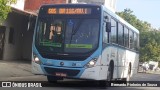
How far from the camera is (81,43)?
46.3ft

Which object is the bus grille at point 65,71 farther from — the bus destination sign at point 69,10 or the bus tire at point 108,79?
the bus destination sign at point 69,10

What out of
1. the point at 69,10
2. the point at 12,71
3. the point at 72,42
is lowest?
the point at 12,71

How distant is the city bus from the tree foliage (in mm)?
60946

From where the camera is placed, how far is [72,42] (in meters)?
14.1

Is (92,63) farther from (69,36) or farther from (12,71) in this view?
(12,71)

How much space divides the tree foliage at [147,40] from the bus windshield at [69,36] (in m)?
61.2

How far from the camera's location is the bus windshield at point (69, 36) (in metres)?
14.1

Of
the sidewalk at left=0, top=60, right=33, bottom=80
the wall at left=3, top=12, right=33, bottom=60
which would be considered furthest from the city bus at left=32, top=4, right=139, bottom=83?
the wall at left=3, top=12, right=33, bottom=60

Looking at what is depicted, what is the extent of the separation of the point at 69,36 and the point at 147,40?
69.0 m

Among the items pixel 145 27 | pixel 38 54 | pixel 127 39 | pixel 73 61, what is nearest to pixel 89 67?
pixel 73 61

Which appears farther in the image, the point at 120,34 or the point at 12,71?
the point at 12,71

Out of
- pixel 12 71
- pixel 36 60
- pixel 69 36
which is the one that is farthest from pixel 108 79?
pixel 12 71

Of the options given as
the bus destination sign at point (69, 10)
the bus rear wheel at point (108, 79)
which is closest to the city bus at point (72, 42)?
the bus destination sign at point (69, 10)

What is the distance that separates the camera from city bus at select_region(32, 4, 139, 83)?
555 inches
